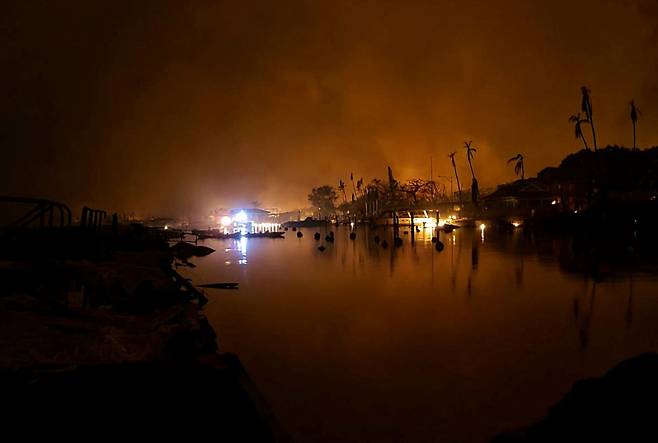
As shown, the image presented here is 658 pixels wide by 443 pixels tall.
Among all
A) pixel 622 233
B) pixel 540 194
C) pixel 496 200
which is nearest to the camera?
pixel 622 233

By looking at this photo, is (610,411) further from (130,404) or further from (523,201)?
(523,201)

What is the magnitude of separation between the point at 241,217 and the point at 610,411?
137995mm

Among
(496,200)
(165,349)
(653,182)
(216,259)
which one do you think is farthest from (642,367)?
(496,200)

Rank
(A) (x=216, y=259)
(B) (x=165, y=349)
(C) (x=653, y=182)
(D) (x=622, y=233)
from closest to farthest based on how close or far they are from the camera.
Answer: (B) (x=165, y=349) → (A) (x=216, y=259) → (D) (x=622, y=233) → (C) (x=653, y=182)

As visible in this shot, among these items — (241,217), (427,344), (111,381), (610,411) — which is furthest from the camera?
(241,217)

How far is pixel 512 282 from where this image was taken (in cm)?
2477

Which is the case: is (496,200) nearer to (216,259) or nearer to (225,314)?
(216,259)

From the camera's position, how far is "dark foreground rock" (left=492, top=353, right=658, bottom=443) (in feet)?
15.6

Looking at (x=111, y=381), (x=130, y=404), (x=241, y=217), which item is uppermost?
(x=241, y=217)

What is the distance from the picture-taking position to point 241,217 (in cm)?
13912

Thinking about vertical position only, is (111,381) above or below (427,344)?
above

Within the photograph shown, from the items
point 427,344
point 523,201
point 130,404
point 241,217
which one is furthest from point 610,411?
point 241,217

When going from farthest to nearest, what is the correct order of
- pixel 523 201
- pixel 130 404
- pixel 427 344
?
pixel 523 201 → pixel 427 344 → pixel 130 404

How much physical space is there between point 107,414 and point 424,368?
8.40 m
